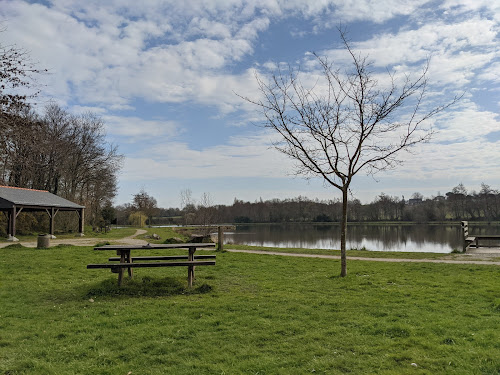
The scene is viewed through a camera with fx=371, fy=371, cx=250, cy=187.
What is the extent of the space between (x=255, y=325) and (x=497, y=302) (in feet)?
12.4

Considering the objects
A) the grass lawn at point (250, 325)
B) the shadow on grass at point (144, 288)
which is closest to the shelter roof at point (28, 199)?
the grass lawn at point (250, 325)

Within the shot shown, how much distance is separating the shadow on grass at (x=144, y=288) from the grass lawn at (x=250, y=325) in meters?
0.03

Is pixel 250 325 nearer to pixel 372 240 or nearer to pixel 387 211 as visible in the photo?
pixel 372 240

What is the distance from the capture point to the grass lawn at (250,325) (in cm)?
354

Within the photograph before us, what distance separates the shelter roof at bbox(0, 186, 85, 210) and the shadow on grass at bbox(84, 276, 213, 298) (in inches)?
654

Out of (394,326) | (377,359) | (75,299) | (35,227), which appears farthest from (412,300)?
(35,227)

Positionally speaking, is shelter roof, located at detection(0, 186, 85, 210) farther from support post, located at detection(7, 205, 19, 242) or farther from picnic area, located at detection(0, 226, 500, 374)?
picnic area, located at detection(0, 226, 500, 374)

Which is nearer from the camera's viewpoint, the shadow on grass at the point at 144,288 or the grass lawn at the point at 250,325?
the grass lawn at the point at 250,325

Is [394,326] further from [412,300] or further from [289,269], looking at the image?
[289,269]

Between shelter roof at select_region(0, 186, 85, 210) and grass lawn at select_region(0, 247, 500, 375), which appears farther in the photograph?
shelter roof at select_region(0, 186, 85, 210)

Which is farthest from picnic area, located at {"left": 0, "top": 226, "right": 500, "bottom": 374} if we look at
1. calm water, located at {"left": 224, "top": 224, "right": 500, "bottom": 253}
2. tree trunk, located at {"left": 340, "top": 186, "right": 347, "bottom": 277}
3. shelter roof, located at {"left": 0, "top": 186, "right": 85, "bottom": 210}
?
shelter roof, located at {"left": 0, "top": 186, "right": 85, "bottom": 210}

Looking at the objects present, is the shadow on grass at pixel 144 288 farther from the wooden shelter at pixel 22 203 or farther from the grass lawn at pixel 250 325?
the wooden shelter at pixel 22 203

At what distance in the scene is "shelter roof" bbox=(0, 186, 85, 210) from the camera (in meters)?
20.2

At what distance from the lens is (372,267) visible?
1020cm
